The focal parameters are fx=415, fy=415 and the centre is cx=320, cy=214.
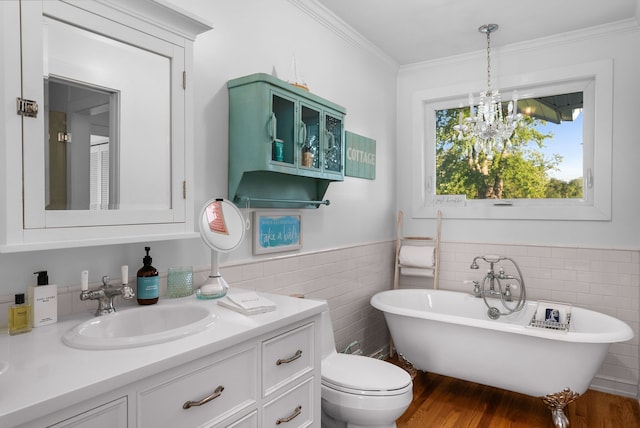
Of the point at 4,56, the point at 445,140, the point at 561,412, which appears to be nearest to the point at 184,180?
the point at 4,56

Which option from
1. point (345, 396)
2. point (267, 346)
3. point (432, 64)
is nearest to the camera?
point (267, 346)

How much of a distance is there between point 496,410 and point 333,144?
2062 mm

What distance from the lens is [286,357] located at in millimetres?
1601

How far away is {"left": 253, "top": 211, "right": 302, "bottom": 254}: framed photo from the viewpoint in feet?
7.68

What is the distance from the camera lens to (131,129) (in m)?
1.57

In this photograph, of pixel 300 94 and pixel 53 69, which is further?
pixel 300 94

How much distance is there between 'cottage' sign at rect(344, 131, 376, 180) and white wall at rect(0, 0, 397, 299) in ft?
0.25

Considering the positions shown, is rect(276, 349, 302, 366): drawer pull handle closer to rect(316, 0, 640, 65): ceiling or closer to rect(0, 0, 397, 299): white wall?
rect(0, 0, 397, 299): white wall

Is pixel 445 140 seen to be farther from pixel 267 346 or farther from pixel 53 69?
pixel 53 69

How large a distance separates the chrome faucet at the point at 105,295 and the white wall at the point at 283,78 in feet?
0.34

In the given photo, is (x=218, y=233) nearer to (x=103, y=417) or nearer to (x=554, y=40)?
(x=103, y=417)

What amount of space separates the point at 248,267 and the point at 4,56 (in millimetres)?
1416

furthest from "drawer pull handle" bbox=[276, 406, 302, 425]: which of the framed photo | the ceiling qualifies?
the ceiling

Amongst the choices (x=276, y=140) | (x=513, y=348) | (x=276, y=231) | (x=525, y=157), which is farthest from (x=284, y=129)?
(x=525, y=157)
